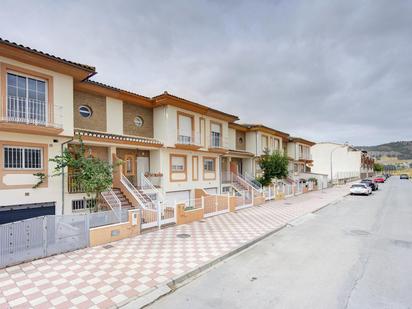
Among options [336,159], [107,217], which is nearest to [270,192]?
[107,217]

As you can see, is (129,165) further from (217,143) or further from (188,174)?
(217,143)

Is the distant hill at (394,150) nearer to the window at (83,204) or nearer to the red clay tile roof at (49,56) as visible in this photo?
the window at (83,204)

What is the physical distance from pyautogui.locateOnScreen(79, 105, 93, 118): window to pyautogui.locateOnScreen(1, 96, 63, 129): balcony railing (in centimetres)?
203

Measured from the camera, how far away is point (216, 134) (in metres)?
20.4

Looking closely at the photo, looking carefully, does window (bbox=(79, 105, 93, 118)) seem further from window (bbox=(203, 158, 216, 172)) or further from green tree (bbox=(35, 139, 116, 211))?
window (bbox=(203, 158, 216, 172))

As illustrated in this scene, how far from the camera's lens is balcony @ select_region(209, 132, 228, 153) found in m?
19.3

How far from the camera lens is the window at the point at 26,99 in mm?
9653

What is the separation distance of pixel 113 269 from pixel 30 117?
770cm

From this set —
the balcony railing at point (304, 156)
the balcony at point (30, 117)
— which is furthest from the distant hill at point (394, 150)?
the balcony at point (30, 117)

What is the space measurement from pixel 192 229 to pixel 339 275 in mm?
6370

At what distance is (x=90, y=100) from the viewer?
1326 centimetres

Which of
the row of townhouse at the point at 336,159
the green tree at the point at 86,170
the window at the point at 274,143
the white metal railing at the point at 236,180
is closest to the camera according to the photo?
the green tree at the point at 86,170

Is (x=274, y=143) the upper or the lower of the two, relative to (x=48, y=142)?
upper

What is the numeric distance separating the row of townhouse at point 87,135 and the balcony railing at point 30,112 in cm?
3
